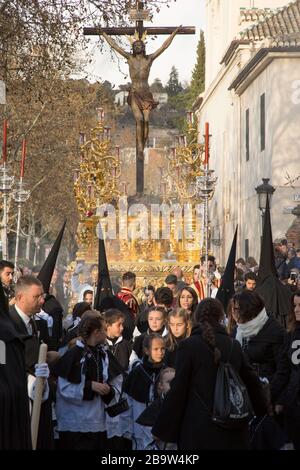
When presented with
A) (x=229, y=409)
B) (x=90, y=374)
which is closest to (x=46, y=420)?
(x=90, y=374)

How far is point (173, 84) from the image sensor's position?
5069 inches

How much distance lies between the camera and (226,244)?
48500mm

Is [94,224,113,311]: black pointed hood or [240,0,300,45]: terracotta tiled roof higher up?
[240,0,300,45]: terracotta tiled roof

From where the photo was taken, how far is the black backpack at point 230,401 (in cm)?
726

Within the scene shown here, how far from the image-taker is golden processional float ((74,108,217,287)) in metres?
24.5

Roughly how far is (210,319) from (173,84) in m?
122

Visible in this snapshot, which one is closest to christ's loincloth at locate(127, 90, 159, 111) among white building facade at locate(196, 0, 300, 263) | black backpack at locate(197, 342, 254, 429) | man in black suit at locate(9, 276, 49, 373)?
white building facade at locate(196, 0, 300, 263)

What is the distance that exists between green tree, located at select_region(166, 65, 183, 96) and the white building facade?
229 feet

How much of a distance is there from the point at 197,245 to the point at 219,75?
26932 millimetres

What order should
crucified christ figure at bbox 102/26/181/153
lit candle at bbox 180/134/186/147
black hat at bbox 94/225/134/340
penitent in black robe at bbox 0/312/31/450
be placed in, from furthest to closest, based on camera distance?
crucified christ figure at bbox 102/26/181/153 < lit candle at bbox 180/134/186/147 < black hat at bbox 94/225/134/340 < penitent in black robe at bbox 0/312/31/450

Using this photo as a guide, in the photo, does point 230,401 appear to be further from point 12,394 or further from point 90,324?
point 90,324

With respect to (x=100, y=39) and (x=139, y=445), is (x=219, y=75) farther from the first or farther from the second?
(x=139, y=445)

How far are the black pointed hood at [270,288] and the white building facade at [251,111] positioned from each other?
23034 mm

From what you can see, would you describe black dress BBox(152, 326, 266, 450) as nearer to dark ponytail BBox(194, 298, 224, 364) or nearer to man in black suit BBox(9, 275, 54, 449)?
dark ponytail BBox(194, 298, 224, 364)
